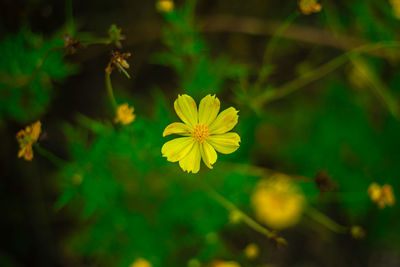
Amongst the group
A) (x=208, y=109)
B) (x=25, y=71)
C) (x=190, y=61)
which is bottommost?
(x=208, y=109)

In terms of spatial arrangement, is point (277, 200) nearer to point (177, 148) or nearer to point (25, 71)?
point (177, 148)

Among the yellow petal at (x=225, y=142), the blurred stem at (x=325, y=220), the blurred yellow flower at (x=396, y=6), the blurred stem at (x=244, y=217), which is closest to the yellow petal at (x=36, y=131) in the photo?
the yellow petal at (x=225, y=142)

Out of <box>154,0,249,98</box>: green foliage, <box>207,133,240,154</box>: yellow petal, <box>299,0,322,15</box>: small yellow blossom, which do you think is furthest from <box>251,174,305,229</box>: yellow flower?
<box>299,0,322,15</box>: small yellow blossom

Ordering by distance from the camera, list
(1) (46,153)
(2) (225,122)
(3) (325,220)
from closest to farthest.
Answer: (2) (225,122)
(1) (46,153)
(3) (325,220)

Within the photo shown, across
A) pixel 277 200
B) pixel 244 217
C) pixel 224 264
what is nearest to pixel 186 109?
pixel 244 217

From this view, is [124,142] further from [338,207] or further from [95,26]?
[338,207]

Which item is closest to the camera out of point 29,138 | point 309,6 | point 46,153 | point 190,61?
point 29,138

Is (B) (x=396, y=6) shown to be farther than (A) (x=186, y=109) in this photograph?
Yes
